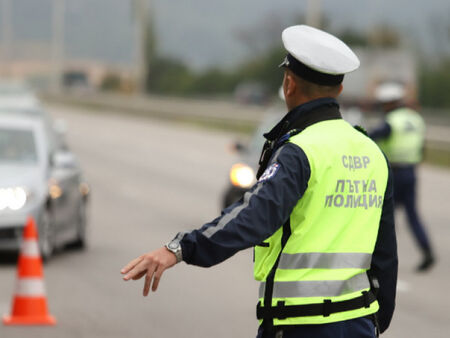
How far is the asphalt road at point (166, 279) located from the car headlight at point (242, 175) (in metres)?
1.09

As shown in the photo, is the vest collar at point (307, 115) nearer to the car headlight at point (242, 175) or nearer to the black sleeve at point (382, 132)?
the black sleeve at point (382, 132)

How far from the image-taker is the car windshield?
1279 cm

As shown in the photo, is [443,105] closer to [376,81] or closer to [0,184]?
[376,81]

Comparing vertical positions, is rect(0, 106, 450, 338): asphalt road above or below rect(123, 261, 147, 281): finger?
below

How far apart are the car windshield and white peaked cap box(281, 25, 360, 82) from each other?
28.9 feet

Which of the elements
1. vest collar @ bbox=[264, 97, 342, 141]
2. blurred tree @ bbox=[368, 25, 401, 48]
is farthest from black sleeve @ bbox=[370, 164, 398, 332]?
blurred tree @ bbox=[368, 25, 401, 48]

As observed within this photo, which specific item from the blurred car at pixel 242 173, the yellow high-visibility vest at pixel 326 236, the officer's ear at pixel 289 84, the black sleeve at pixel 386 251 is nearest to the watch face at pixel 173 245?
the yellow high-visibility vest at pixel 326 236

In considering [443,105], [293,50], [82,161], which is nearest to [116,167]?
[82,161]

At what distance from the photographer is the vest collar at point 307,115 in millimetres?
4293

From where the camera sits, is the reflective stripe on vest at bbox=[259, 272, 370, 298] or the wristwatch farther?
the reflective stripe on vest at bbox=[259, 272, 370, 298]

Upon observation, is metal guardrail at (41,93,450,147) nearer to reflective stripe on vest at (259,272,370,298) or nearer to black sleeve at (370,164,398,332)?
black sleeve at (370,164,398,332)

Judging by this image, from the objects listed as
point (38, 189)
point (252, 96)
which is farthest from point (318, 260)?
point (252, 96)

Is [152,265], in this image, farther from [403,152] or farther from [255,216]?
[403,152]

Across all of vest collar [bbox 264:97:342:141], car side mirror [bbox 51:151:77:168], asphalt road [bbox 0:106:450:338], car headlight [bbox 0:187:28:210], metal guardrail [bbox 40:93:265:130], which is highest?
vest collar [bbox 264:97:342:141]
